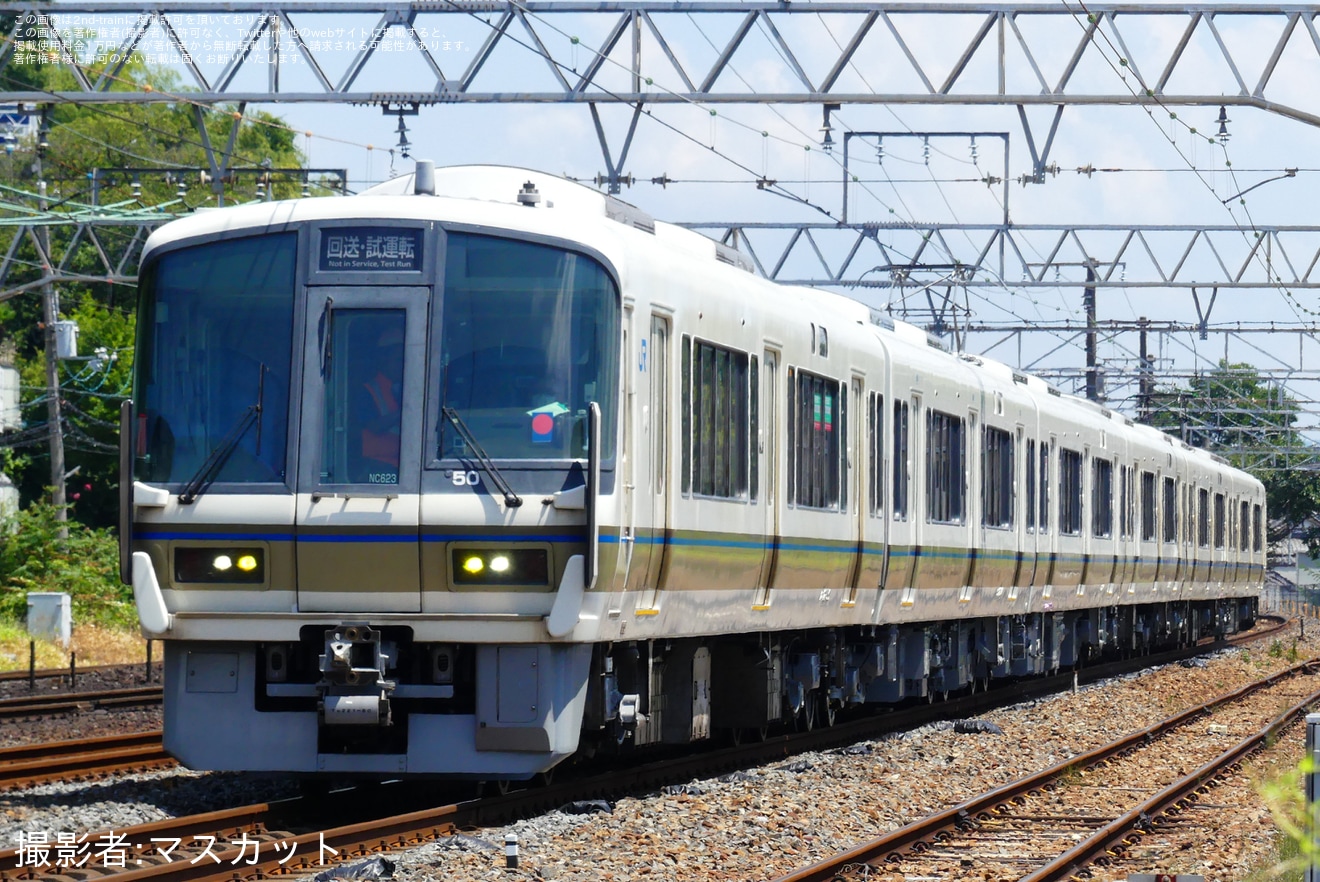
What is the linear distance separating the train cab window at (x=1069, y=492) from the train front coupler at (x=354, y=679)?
46.8 feet

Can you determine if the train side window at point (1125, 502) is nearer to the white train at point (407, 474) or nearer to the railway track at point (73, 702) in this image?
the railway track at point (73, 702)

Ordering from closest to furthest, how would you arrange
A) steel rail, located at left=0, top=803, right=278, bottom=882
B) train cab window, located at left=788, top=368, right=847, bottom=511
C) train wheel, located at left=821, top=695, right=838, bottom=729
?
steel rail, located at left=0, top=803, right=278, bottom=882
train cab window, located at left=788, top=368, right=847, bottom=511
train wheel, located at left=821, top=695, right=838, bottom=729

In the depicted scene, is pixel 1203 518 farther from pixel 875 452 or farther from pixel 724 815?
pixel 724 815

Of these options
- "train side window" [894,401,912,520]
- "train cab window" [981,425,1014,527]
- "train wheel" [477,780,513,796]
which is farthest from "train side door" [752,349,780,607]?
"train cab window" [981,425,1014,527]

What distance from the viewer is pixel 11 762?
1254 cm

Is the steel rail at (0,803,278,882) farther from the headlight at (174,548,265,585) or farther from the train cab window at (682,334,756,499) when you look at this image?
the train cab window at (682,334,756,499)

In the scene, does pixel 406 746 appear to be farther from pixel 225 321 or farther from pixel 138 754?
pixel 138 754

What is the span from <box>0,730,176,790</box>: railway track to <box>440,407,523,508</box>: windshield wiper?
317cm

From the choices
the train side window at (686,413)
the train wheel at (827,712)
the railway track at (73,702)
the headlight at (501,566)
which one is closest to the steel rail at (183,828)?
the headlight at (501,566)

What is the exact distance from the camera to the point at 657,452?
10906 millimetres

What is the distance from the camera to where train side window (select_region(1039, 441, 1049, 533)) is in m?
21.9

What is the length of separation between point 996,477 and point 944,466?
2120mm

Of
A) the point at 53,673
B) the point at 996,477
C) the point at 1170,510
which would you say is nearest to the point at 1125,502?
the point at 1170,510

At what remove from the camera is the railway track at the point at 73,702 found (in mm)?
16461
